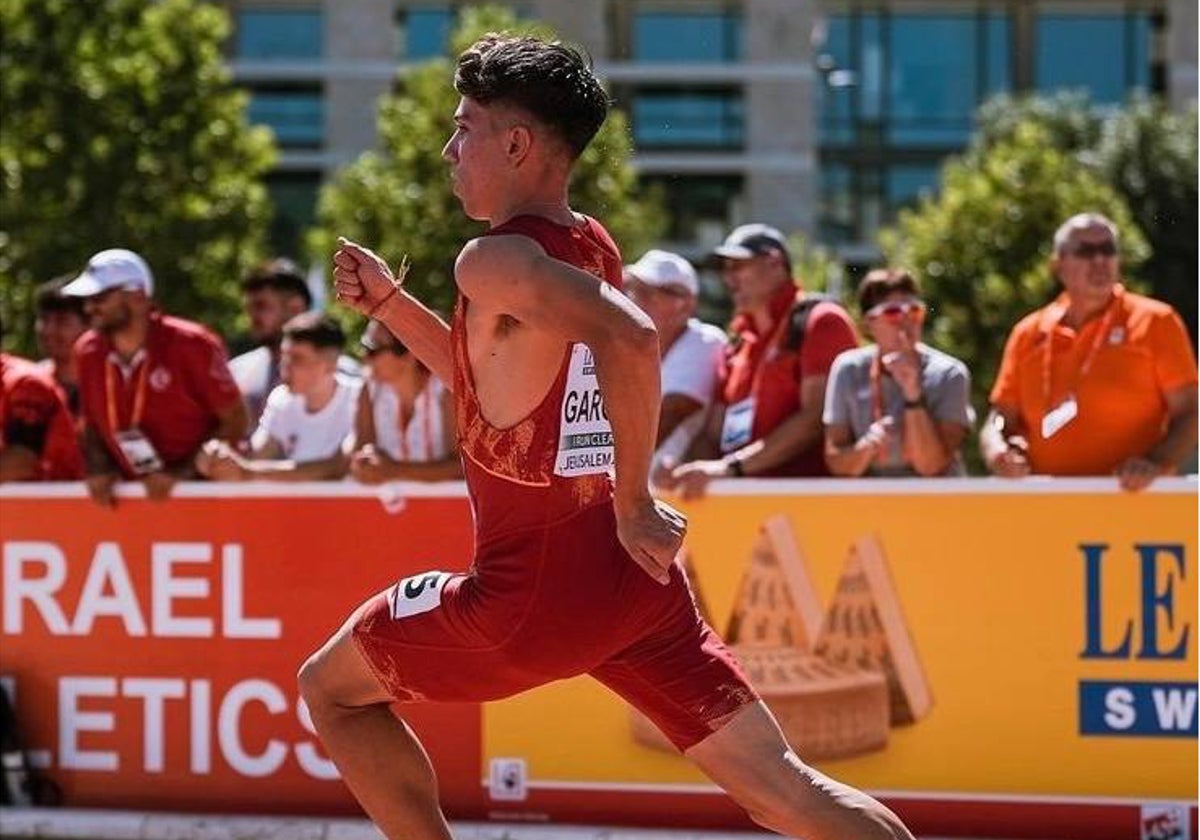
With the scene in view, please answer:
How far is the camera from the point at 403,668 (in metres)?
4.26

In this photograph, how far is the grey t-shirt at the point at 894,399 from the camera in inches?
288

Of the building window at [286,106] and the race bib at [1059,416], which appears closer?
the race bib at [1059,416]

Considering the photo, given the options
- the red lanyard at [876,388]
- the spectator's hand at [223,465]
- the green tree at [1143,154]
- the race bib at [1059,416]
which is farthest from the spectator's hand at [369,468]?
the green tree at [1143,154]

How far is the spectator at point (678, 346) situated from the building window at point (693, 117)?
43.7m

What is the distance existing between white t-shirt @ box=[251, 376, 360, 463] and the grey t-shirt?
1919 millimetres

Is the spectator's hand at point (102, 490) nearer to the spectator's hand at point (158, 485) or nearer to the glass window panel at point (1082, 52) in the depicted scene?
the spectator's hand at point (158, 485)

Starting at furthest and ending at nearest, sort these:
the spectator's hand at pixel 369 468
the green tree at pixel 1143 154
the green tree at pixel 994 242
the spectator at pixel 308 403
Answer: the green tree at pixel 1143 154, the green tree at pixel 994 242, the spectator at pixel 308 403, the spectator's hand at pixel 369 468

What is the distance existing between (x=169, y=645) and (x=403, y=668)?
138 inches

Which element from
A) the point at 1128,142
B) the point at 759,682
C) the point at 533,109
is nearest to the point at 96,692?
the point at 759,682

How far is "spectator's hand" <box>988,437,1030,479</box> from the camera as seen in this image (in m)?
7.00

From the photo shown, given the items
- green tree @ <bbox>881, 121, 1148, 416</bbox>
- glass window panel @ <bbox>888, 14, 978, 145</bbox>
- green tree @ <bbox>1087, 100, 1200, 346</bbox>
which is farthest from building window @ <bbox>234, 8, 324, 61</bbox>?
green tree @ <bbox>881, 121, 1148, 416</bbox>

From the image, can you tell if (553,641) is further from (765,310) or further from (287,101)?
(287,101)

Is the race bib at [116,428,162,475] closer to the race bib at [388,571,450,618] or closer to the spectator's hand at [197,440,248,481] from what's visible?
the spectator's hand at [197,440,248,481]

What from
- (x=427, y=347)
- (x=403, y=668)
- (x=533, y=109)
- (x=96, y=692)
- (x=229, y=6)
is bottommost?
(x=96, y=692)
